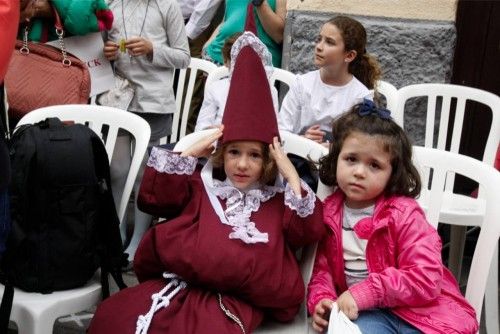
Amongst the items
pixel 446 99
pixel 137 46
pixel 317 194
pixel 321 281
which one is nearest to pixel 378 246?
pixel 321 281

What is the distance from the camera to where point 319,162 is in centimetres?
236

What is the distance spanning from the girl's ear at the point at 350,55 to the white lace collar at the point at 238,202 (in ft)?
3.82

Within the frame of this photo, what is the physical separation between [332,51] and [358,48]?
0.48 ft

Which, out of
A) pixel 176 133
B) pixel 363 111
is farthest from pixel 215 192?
pixel 176 133

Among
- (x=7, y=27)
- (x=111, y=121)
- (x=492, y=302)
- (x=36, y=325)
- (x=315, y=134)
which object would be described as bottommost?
(x=492, y=302)

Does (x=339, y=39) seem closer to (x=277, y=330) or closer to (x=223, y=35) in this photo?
(x=223, y=35)

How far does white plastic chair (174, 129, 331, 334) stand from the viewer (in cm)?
213

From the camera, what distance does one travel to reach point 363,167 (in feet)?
7.06

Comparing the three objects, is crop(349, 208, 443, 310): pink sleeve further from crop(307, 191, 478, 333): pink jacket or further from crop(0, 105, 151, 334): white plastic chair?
crop(0, 105, 151, 334): white plastic chair

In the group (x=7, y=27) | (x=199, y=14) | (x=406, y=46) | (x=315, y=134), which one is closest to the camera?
(x=7, y=27)

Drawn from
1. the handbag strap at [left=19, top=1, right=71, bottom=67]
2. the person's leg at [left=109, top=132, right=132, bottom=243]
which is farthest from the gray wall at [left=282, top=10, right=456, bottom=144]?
the handbag strap at [left=19, top=1, right=71, bottom=67]

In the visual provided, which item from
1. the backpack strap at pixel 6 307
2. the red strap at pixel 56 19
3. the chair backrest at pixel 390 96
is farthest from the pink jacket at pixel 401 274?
the red strap at pixel 56 19

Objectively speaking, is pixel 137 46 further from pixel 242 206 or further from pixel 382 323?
pixel 382 323

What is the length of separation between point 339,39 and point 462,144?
123 centimetres
